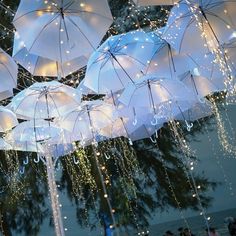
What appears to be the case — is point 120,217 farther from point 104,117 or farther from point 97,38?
point 97,38

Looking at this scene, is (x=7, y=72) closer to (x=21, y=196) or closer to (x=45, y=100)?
(x=45, y=100)

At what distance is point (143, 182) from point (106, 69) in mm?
9610

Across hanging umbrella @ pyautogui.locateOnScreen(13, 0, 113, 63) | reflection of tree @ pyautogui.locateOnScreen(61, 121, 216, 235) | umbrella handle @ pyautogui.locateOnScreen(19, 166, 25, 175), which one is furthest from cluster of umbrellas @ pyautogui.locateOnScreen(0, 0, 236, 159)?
reflection of tree @ pyautogui.locateOnScreen(61, 121, 216, 235)

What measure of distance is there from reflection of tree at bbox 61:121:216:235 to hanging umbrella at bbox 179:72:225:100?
690 centimetres

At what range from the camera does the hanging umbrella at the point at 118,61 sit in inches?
332

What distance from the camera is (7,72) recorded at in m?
7.92

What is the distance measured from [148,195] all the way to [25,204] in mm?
4805

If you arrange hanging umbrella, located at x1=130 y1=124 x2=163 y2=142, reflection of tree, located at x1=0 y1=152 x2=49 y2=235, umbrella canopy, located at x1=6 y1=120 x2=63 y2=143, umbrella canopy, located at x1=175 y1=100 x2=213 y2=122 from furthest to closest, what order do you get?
1. reflection of tree, located at x1=0 y1=152 x2=49 y2=235
2. hanging umbrella, located at x1=130 y1=124 x2=163 y2=142
3. umbrella canopy, located at x1=175 y1=100 x2=213 y2=122
4. umbrella canopy, located at x1=6 y1=120 x2=63 y2=143

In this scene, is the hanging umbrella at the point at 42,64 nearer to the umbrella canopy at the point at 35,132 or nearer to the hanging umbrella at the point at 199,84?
the umbrella canopy at the point at 35,132

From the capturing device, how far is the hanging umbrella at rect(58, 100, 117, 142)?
10516 mm

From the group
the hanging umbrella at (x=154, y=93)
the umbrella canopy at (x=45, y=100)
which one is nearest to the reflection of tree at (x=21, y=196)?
the umbrella canopy at (x=45, y=100)

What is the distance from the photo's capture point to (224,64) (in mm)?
9062

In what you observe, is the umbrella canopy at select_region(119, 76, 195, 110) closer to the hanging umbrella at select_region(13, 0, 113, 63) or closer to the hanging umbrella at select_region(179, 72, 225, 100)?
the hanging umbrella at select_region(179, 72, 225, 100)

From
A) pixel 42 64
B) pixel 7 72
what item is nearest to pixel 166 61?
pixel 42 64
